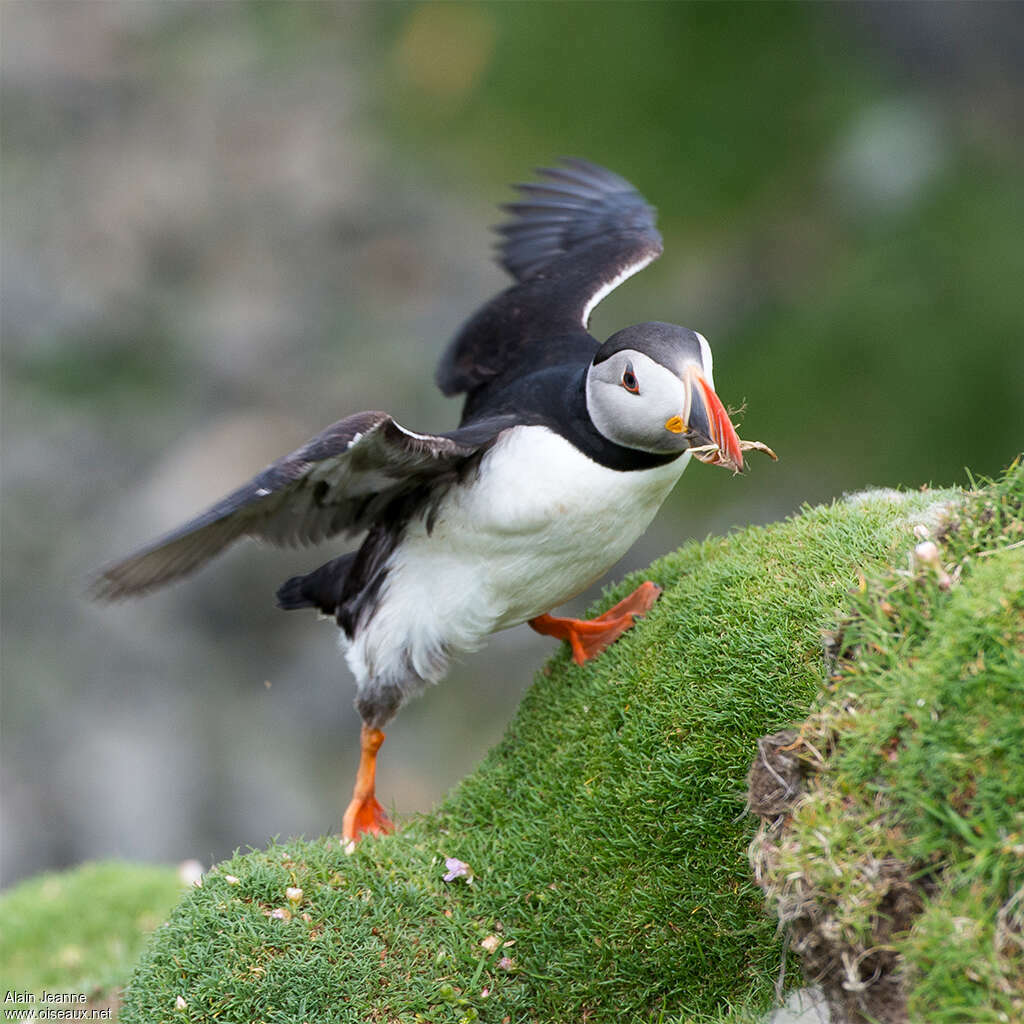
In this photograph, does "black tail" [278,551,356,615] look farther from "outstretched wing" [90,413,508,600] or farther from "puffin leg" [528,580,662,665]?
"puffin leg" [528,580,662,665]

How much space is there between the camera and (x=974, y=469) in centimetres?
1012

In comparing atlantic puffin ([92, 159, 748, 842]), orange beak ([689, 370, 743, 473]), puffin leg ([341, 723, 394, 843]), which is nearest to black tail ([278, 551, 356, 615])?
atlantic puffin ([92, 159, 748, 842])

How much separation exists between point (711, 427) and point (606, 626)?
927 millimetres

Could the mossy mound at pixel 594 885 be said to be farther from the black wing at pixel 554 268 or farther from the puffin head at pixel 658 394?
the black wing at pixel 554 268

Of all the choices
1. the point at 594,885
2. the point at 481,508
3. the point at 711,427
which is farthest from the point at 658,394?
the point at 594,885

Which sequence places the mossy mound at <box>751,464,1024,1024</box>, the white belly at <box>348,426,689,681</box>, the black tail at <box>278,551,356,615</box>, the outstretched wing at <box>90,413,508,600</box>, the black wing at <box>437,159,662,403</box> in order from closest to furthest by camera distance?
1. the mossy mound at <box>751,464,1024,1024</box>
2. the outstretched wing at <box>90,413,508,600</box>
3. the white belly at <box>348,426,689,681</box>
4. the black tail at <box>278,551,356,615</box>
5. the black wing at <box>437,159,662,403</box>

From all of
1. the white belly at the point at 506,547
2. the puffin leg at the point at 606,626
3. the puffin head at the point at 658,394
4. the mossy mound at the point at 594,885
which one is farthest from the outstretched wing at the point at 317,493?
the mossy mound at the point at 594,885

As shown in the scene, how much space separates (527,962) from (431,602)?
1.37 metres

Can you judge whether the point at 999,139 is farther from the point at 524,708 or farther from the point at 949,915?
the point at 949,915

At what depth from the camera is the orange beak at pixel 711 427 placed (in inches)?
146

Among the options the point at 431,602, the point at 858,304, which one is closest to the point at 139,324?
the point at 858,304

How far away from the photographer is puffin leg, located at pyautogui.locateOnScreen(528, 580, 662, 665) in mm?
4402

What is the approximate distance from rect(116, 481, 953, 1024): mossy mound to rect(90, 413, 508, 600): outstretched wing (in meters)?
0.91

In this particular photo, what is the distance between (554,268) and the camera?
229 inches
